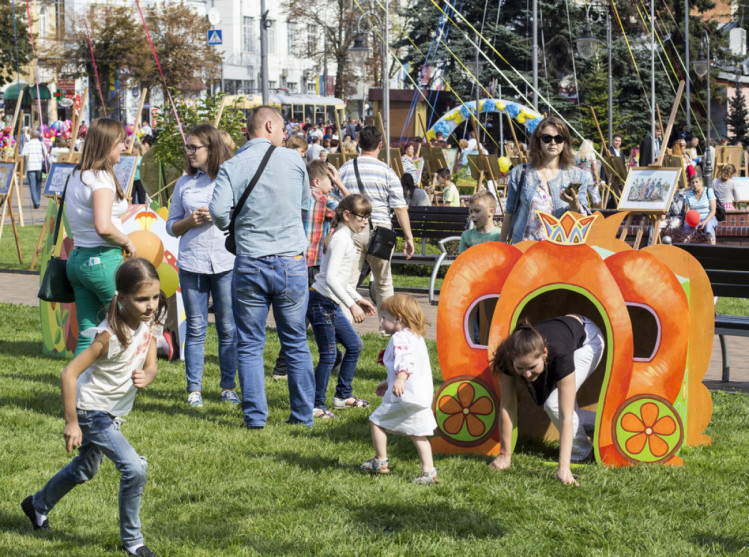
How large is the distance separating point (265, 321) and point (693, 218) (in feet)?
28.6

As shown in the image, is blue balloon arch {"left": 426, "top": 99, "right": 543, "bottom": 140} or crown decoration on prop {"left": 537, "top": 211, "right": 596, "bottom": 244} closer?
crown decoration on prop {"left": 537, "top": 211, "right": 596, "bottom": 244}

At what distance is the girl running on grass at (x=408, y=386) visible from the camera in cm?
511

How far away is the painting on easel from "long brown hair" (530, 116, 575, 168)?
11295 millimetres

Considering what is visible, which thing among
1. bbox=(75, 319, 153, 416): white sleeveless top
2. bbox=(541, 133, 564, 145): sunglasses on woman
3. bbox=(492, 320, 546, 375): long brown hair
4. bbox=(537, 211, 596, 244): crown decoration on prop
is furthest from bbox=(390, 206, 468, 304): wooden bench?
bbox=(75, 319, 153, 416): white sleeveless top

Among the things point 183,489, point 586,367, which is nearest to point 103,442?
point 183,489

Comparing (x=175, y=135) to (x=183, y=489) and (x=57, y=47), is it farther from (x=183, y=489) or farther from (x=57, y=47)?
(x=57, y=47)

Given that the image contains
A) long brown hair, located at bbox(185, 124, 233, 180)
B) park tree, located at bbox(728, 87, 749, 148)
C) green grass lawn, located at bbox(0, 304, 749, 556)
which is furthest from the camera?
park tree, located at bbox(728, 87, 749, 148)

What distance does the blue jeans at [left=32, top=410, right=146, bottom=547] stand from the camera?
408 cm

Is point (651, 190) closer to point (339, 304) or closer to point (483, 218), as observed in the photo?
point (483, 218)

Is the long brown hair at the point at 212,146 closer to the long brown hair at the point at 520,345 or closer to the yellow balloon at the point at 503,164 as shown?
the long brown hair at the point at 520,345

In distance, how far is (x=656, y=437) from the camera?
5477 millimetres

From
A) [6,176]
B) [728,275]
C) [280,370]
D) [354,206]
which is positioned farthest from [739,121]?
[354,206]

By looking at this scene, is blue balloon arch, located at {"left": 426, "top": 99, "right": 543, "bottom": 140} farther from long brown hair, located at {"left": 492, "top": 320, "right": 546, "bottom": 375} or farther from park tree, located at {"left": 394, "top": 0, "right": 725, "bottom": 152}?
long brown hair, located at {"left": 492, "top": 320, "right": 546, "bottom": 375}

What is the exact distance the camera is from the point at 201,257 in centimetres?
684
